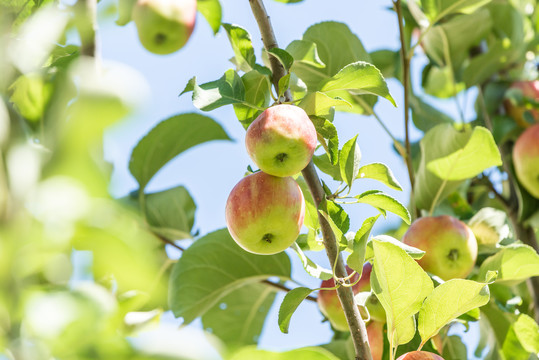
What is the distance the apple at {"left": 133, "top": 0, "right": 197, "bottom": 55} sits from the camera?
1366 millimetres

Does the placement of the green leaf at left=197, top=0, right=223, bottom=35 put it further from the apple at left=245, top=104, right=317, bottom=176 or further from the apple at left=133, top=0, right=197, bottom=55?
the apple at left=245, top=104, right=317, bottom=176

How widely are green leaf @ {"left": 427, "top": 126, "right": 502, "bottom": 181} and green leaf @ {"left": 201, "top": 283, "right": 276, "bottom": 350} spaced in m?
0.49

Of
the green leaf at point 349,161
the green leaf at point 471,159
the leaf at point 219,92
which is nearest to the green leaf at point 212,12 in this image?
the leaf at point 219,92

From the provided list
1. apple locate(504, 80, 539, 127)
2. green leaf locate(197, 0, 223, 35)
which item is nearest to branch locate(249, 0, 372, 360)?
green leaf locate(197, 0, 223, 35)

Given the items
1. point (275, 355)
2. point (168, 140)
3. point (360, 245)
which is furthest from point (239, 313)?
point (275, 355)

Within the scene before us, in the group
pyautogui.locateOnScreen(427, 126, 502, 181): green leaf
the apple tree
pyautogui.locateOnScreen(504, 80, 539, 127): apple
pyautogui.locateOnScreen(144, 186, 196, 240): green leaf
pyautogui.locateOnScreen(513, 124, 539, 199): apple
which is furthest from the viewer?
pyautogui.locateOnScreen(504, 80, 539, 127): apple

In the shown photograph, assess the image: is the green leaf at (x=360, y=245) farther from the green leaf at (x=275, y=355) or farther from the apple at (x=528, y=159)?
the apple at (x=528, y=159)

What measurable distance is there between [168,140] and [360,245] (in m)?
0.69

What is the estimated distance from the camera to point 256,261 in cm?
139

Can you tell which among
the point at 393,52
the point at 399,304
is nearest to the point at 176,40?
the point at 399,304

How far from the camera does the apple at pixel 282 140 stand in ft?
3.06

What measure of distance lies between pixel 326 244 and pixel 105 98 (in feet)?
2.65

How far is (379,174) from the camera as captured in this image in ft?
3.43

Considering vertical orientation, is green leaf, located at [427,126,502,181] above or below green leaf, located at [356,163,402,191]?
below
